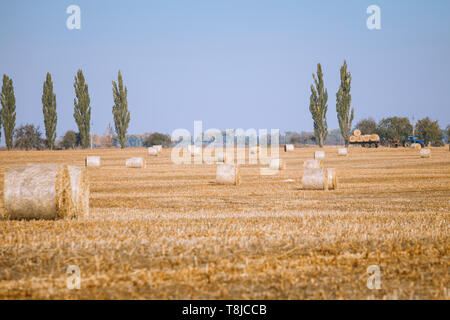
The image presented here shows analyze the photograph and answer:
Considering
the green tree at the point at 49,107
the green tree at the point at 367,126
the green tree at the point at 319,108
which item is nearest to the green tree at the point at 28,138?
the green tree at the point at 49,107

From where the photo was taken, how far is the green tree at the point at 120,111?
69812mm

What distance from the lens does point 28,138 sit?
7775cm

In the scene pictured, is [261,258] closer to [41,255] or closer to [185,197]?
[41,255]

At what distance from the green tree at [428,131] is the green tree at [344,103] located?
2358 cm

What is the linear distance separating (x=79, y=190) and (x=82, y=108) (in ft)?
195

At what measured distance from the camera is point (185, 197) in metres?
16.5

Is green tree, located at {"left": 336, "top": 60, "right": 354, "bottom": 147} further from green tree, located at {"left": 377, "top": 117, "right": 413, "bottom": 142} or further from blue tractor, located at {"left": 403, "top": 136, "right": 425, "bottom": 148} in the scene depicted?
green tree, located at {"left": 377, "top": 117, "right": 413, "bottom": 142}

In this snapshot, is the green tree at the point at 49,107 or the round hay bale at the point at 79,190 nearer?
the round hay bale at the point at 79,190

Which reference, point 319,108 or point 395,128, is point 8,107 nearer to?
point 319,108

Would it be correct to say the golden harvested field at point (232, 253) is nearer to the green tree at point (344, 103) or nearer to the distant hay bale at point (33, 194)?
the distant hay bale at point (33, 194)

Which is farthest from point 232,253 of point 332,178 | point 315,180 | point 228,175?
point 228,175
